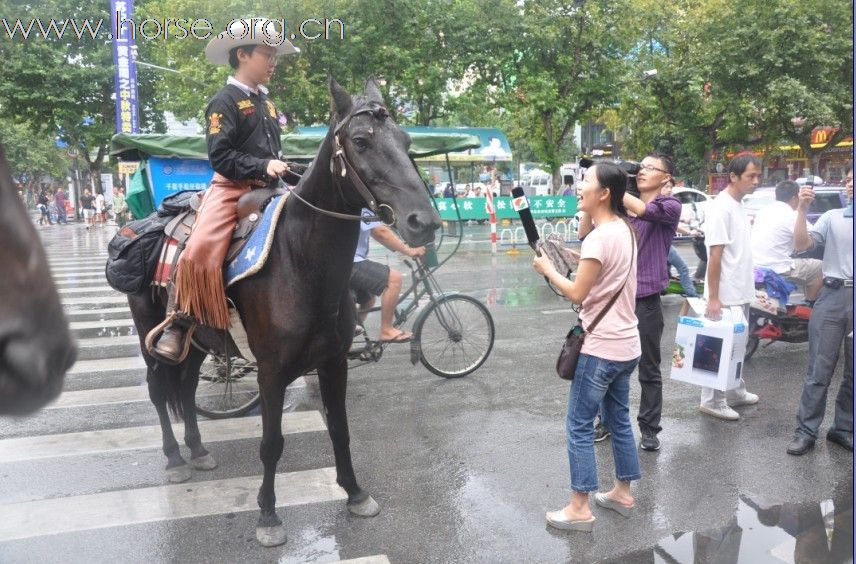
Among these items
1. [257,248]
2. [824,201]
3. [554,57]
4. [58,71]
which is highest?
[554,57]

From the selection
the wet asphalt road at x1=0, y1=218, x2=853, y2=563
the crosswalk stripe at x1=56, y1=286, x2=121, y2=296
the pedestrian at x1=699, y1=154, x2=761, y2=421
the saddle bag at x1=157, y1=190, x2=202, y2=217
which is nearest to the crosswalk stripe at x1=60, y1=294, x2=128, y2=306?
the crosswalk stripe at x1=56, y1=286, x2=121, y2=296

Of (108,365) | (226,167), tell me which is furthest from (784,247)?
(108,365)

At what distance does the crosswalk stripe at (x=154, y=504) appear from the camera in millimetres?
3969

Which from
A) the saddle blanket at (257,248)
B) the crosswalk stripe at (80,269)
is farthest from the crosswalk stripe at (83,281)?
the saddle blanket at (257,248)

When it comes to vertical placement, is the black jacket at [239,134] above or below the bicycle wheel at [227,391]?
above

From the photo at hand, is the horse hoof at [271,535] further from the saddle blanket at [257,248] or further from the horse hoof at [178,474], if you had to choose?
the saddle blanket at [257,248]

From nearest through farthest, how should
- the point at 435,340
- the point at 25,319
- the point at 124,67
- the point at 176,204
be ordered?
the point at 25,319 < the point at 176,204 < the point at 435,340 < the point at 124,67

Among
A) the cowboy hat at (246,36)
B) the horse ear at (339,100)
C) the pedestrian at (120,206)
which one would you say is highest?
the cowboy hat at (246,36)

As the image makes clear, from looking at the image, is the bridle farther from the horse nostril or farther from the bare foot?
the bare foot

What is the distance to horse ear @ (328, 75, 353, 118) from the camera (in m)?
3.44

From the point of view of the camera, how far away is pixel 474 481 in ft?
14.7

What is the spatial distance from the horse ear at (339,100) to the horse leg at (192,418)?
7.56 ft

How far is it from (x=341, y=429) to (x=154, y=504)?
1300mm

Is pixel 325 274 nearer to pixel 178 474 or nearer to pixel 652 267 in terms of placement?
pixel 178 474
